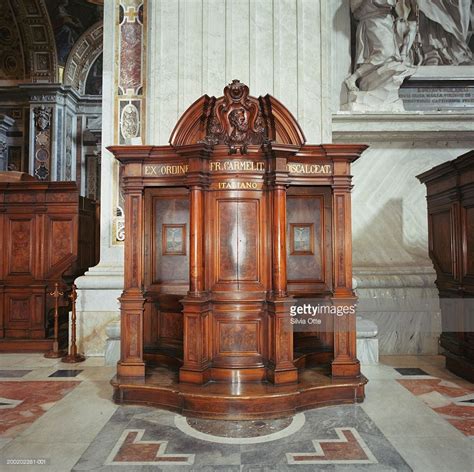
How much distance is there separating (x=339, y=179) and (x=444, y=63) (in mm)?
4353

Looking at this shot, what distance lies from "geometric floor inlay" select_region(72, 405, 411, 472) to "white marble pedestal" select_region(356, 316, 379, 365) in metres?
1.75

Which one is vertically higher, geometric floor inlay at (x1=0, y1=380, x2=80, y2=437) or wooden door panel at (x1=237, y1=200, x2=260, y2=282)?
wooden door panel at (x1=237, y1=200, x2=260, y2=282)

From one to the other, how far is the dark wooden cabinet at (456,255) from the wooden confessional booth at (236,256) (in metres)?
1.59

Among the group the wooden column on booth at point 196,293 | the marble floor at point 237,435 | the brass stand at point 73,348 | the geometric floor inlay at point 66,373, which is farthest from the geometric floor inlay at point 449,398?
the brass stand at point 73,348

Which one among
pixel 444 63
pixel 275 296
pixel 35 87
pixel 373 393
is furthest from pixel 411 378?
pixel 35 87

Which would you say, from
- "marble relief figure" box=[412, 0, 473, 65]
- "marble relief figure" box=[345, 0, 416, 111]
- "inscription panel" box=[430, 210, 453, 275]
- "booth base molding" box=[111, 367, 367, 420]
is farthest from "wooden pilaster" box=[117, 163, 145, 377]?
"marble relief figure" box=[412, 0, 473, 65]

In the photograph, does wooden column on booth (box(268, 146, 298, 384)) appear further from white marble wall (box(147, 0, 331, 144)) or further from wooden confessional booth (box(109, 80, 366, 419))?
white marble wall (box(147, 0, 331, 144))

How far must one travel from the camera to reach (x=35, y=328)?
23.0ft

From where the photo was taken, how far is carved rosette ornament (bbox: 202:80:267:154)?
4505mm

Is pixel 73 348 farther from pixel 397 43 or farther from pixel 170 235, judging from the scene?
pixel 397 43

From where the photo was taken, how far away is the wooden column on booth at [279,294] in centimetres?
423

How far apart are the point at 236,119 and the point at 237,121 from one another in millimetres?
30

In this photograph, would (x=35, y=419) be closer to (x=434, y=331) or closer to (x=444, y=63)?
(x=434, y=331)

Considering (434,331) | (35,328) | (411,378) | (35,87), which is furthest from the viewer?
(35,87)
